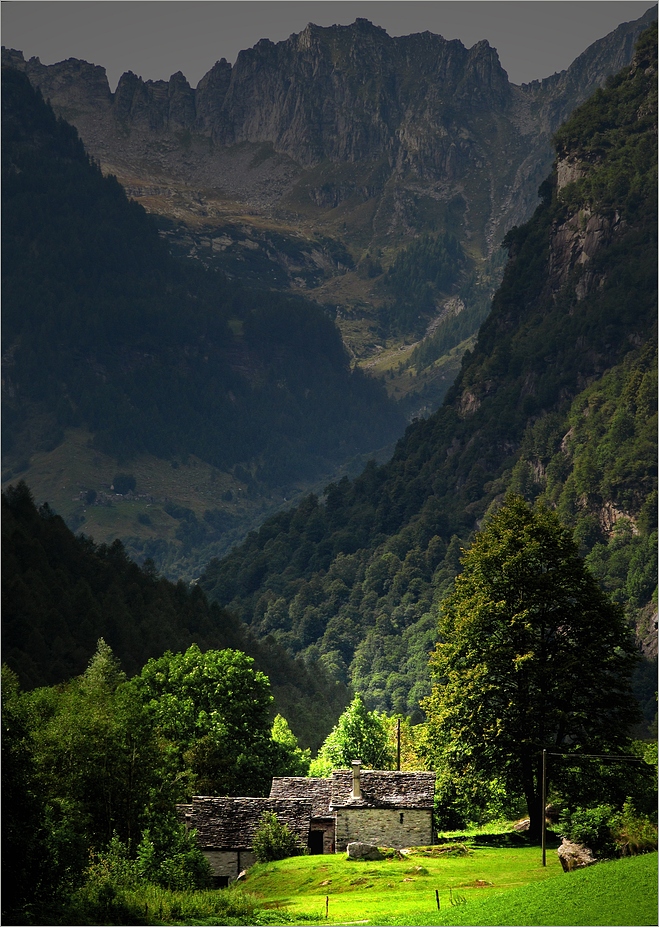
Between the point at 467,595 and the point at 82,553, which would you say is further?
the point at 82,553

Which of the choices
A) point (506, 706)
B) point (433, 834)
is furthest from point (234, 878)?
point (506, 706)

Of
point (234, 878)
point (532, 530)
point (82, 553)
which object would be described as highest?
point (82, 553)

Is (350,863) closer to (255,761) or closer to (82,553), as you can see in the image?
(255,761)

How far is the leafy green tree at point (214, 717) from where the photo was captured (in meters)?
102

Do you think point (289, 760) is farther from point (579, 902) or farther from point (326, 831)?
point (579, 902)

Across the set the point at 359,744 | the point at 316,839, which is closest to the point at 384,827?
the point at 316,839

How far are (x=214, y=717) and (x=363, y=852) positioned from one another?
2677 cm

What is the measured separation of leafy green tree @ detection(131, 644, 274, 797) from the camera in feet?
334

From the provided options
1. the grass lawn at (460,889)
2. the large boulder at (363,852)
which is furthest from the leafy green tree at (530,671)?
the large boulder at (363,852)

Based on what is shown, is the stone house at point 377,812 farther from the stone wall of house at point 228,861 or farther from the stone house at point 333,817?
the stone wall of house at point 228,861

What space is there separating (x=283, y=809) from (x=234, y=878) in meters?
5.94

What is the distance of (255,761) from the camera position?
341ft

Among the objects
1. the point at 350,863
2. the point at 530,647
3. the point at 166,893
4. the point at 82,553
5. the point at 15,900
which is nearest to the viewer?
the point at 15,900

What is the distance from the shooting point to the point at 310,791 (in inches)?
3647
